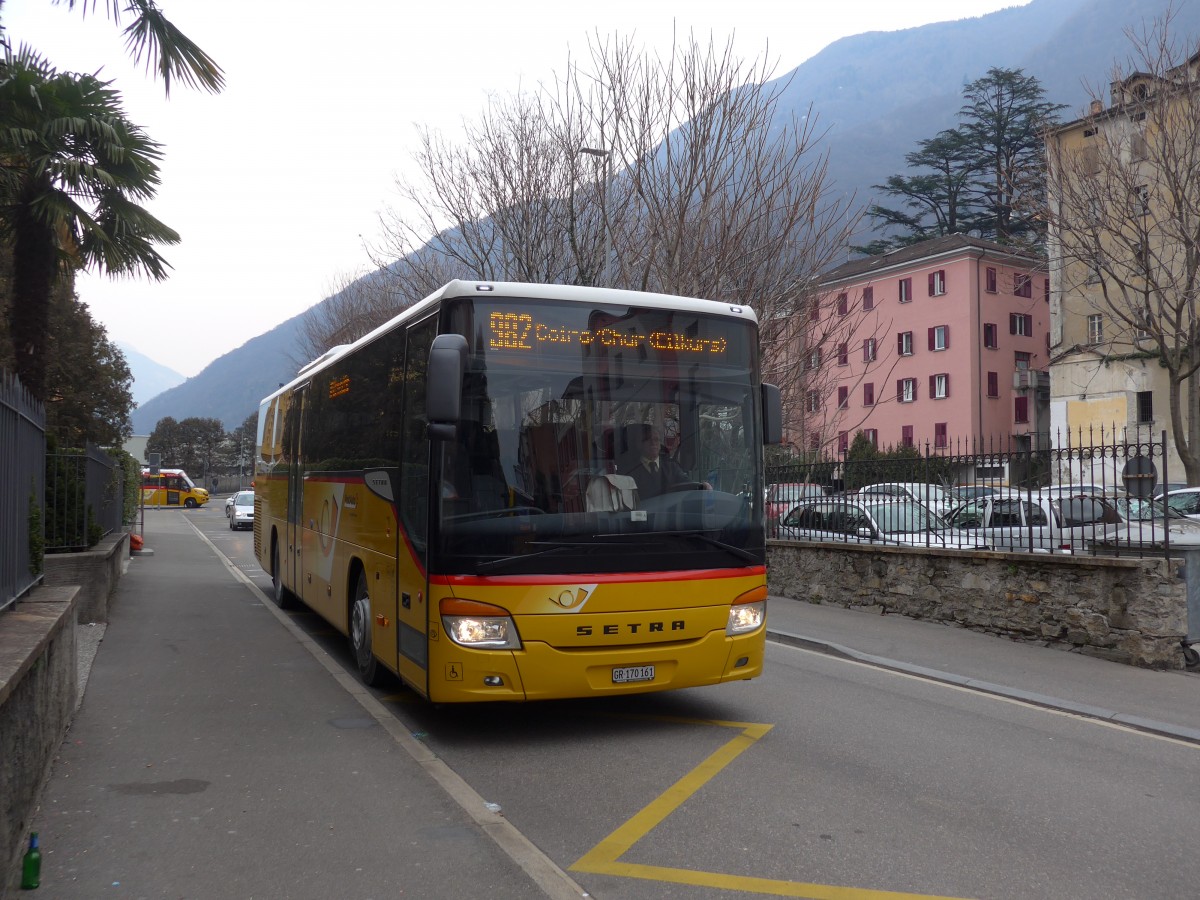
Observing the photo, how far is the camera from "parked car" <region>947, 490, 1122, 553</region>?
1092 cm

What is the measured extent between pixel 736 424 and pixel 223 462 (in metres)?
136

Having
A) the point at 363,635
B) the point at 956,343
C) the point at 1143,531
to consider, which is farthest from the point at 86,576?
the point at 956,343

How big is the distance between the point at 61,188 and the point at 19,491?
27.2 feet

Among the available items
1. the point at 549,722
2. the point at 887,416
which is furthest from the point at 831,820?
the point at 887,416

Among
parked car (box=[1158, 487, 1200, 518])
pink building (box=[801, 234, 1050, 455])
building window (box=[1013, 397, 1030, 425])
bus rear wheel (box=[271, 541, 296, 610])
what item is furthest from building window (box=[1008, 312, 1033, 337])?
bus rear wheel (box=[271, 541, 296, 610])

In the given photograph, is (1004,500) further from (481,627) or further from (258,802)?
(258,802)

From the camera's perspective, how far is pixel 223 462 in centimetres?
13425

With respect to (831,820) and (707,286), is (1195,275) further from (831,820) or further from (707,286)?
(831,820)

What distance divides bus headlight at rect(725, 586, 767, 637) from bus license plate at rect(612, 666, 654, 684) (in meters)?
0.64

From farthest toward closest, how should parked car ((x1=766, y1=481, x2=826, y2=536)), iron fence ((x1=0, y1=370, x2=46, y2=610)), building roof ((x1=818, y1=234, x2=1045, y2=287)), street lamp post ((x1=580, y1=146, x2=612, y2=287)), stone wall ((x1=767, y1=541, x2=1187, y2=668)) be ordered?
building roof ((x1=818, y1=234, x2=1045, y2=287))
street lamp post ((x1=580, y1=146, x2=612, y2=287))
parked car ((x1=766, y1=481, x2=826, y2=536))
stone wall ((x1=767, y1=541, x2=1187, y2=668))
iron fence ((x1=0, y1=370, x2=46, y2=610))

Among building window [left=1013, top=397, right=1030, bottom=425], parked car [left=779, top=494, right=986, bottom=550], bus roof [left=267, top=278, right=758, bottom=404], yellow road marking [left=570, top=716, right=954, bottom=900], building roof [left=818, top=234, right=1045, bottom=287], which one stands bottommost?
yellow road marking [left=570, top=716, right=954, bottom=900]

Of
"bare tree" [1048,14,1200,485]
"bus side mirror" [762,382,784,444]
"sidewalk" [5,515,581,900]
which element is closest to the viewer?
"sidewalk" [5,515,581,900]

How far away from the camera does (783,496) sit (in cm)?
1625

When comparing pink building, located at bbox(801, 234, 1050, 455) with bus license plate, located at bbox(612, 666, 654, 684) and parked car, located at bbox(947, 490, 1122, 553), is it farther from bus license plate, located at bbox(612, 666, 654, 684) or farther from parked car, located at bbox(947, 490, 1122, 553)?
bus license plate, located at bbox(612, 666, 654, 684)
